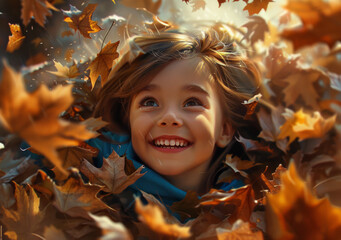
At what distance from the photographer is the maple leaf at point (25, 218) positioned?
970 mm

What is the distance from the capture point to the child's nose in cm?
123

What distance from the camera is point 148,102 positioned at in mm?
1363

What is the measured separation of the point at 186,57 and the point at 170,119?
27cm

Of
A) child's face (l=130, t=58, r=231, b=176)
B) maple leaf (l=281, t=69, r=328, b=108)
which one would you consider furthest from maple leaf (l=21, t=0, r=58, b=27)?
maple leaf (l=281, t=69, r=328, b=108)

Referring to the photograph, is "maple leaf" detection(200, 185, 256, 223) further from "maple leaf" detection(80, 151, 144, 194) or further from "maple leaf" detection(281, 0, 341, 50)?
"maple leaf" detection(281, 0, 341, 50)

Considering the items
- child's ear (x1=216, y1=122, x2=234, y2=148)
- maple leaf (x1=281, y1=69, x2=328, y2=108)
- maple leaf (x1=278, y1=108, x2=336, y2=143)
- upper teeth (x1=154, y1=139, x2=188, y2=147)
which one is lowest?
upper teeth (x1=154, y1=139, x2=188, y2=147)

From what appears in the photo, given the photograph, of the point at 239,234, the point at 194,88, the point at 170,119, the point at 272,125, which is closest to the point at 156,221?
the point at 239,234

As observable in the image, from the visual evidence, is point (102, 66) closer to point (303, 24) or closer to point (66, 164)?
point (66, 164)

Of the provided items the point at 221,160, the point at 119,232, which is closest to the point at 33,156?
the point at 221,160

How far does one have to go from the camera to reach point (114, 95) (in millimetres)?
1541

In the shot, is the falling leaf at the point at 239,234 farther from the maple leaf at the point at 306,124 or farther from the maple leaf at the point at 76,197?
the maple leaf at the point at 306,124

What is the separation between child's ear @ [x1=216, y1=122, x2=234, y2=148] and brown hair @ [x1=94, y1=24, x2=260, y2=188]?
25 millimetres

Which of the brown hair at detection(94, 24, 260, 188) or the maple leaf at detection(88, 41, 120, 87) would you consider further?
the brown hair at detection(94, 24, 260, 188)

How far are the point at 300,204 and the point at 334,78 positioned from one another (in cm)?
91
